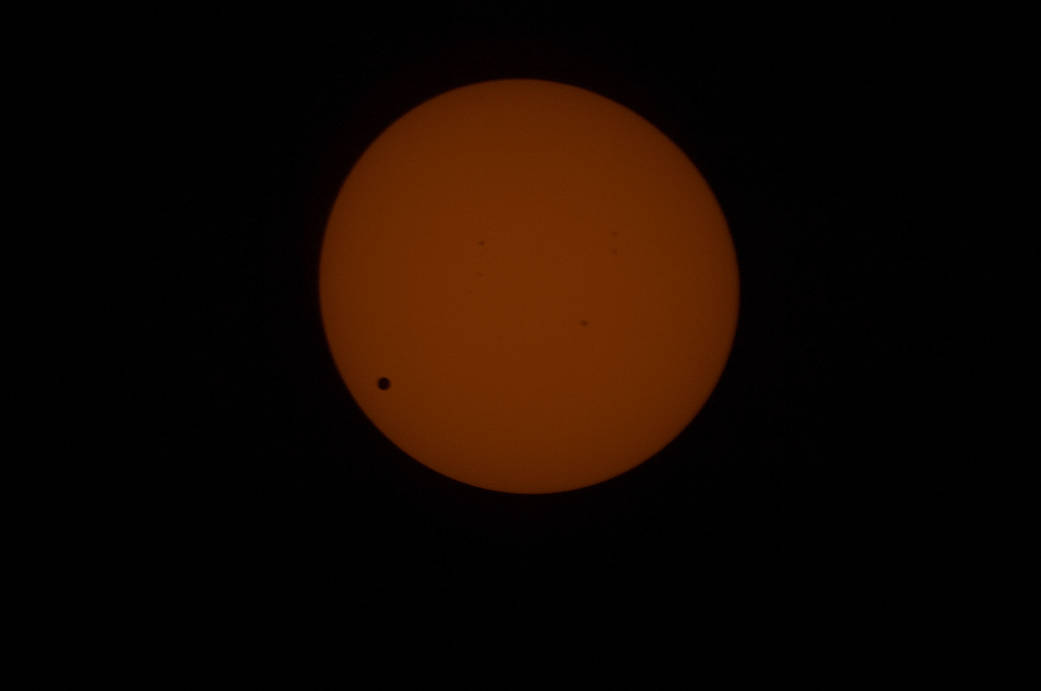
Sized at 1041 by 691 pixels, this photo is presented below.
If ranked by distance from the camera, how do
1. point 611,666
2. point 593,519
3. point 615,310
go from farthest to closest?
point 611,666, point 593,519, point 615,310

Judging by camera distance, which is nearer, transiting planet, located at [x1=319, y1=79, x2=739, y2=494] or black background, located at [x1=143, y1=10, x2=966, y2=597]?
Result: transiting planet, located at [x1=319, y1=79, x2=739, y2=494]

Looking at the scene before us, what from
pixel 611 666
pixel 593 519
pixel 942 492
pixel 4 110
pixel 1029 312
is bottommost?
pixel 611 666

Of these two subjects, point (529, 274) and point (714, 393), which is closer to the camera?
point (529, 274)

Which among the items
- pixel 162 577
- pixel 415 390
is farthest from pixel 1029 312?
pixel 162 577

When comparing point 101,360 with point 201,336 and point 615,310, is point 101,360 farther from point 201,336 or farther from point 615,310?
point 615,310
